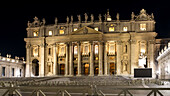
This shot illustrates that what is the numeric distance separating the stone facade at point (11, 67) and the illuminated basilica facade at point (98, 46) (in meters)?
5.85

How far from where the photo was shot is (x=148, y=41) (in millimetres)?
82188

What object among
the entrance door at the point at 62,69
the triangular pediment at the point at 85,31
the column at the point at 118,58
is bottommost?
the entrance door at the point at 62,69

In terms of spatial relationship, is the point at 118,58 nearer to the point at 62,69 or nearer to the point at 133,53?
the point at 133,53

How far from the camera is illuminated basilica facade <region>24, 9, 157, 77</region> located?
82.6m

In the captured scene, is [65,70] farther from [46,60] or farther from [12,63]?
[12,63]

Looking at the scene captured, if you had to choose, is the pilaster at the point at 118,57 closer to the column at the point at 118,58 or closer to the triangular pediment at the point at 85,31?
the column at the point at 118,58

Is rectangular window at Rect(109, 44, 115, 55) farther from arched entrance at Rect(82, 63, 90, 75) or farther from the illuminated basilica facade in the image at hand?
arched entrance at Rect(82, 63, 90, 75)

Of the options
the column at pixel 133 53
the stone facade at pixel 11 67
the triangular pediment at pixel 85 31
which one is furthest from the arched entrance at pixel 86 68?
the stone facade at pixel 11 67

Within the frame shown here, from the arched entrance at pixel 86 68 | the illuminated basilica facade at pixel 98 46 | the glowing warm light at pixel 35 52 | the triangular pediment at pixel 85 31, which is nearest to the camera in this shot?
the illuminated basilica facade at pixel 98 46

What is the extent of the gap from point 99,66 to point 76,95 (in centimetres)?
6164

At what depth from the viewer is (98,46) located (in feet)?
279

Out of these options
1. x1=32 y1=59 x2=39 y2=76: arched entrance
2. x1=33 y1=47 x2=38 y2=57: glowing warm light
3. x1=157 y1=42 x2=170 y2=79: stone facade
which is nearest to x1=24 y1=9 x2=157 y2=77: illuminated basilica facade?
x1=33 y1=47 x2=38 y2=57: glowing warm light

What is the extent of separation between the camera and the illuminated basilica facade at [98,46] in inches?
3253

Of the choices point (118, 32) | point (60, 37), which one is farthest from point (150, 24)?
point (60, 37)
